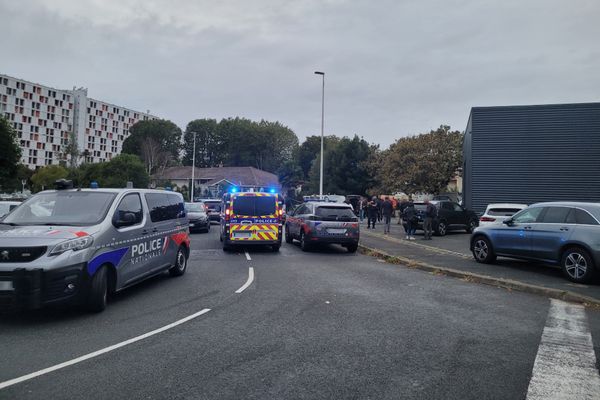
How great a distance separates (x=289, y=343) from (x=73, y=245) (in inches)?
131

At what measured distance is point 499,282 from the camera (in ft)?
30.7

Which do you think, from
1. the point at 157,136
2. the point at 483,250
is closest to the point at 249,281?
the point at 483,250

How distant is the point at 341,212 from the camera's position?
1489cm

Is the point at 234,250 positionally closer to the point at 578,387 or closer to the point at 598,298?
the point at 598,298

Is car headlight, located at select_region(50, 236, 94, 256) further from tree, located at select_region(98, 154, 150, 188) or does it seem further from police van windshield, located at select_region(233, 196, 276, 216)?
tree, located at select_region(98, 154, 150, 188)

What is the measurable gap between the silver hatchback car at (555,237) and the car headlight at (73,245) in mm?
9082

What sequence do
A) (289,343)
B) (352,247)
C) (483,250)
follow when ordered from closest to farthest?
(289,343) < (483,250) < (352,247)

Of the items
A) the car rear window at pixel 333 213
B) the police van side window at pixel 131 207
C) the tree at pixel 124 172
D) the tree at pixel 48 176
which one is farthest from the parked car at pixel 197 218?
the tree at pixel 48 176

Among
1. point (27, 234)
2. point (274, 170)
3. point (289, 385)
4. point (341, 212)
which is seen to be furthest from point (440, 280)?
point (274, 170)

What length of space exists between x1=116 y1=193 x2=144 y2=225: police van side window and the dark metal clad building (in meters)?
21.4

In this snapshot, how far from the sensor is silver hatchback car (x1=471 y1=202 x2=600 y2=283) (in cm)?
902

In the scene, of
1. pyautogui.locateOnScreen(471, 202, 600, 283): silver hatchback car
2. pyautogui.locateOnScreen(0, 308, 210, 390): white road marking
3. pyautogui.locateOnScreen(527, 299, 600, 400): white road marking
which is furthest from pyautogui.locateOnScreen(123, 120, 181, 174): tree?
pyautogui.locateOnScreen(527, 299, 600, 400): white road marking

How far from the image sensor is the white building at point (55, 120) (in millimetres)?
90125

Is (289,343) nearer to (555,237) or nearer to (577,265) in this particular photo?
(577,265)
